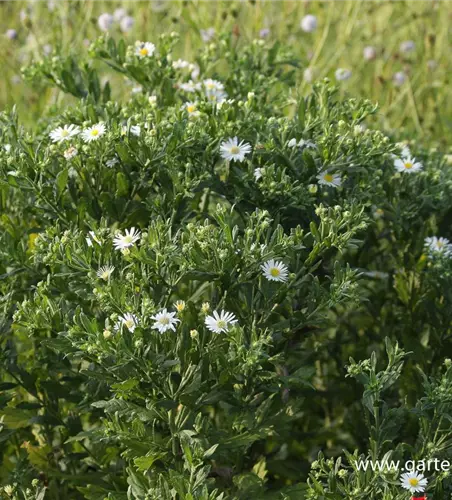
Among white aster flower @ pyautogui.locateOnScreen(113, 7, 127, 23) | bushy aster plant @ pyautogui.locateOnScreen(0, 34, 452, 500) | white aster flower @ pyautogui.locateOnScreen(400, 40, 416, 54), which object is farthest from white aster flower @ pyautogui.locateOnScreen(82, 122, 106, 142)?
white aster flower @ pyautogui.locateOnScreen(400, 40, 416, 54)

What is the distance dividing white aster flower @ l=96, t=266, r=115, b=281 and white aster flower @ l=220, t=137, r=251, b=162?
17.4 inches

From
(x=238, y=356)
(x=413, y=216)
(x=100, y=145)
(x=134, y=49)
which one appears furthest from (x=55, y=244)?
(x=413, y=216)

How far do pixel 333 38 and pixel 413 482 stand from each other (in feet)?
12.1

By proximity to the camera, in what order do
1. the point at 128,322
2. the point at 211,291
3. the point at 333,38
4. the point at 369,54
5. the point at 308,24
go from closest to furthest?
the point at 128,322
the point at 211,291
the point at 308,24
the point at 369,54
the point at 333,38

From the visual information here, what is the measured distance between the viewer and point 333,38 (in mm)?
4910

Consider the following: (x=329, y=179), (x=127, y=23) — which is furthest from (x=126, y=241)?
(x=127, y=23)

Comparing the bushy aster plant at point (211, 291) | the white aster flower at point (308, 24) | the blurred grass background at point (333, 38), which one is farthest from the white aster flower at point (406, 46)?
the bushy aster plant at point (211, 291)

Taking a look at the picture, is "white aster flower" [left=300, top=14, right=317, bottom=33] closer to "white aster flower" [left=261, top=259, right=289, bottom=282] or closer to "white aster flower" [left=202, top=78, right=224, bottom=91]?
"white aster flower" [left=202, top=78, right=224, bottom=91]

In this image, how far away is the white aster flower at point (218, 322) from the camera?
1719 mm

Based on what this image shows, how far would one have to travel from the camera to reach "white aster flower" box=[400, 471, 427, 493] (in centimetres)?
166

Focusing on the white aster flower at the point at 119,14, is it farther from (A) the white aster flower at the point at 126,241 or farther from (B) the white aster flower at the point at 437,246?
(A) the white aster flower at the point at 126,241

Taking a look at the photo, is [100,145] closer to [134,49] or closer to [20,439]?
[134,49]

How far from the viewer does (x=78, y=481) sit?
207 centimetres

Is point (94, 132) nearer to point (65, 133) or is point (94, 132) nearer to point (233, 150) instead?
point (65, 133)
